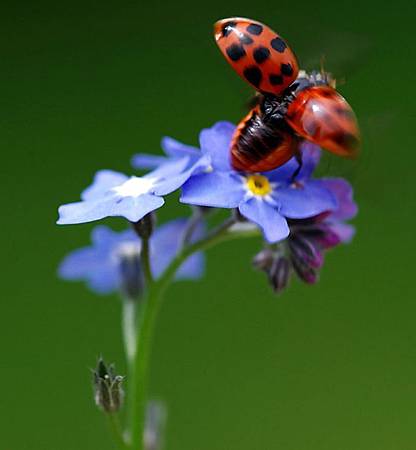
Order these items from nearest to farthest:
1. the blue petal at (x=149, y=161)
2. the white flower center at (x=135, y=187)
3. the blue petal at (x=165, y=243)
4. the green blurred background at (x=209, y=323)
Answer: the white flower center at (x=135, y=187) → the blue petal at (x=149, y=161) → the blue petal at (x=165, y=243) → the green blurred background at (x=209, y=323)

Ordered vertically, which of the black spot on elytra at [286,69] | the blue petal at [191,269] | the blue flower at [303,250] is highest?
the black spot on elytra at [286,69]

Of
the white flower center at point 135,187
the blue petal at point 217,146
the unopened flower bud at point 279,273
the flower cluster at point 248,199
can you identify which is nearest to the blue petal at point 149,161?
the flower cluster at point 248,199

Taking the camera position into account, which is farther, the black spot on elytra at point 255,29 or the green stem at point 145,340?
the green stem at point 145,340

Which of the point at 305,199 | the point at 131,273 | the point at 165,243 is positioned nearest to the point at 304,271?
the point at 305,199

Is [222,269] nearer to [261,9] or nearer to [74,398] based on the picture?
[74,398]

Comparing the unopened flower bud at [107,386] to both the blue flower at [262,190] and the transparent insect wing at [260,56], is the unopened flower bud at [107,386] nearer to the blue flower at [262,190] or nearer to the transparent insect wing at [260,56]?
the blue flower at [262,190]

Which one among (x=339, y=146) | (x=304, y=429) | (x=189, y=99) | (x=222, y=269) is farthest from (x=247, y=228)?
→ (x=189, y=99)

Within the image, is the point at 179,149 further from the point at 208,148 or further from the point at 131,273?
the point at 131,273
